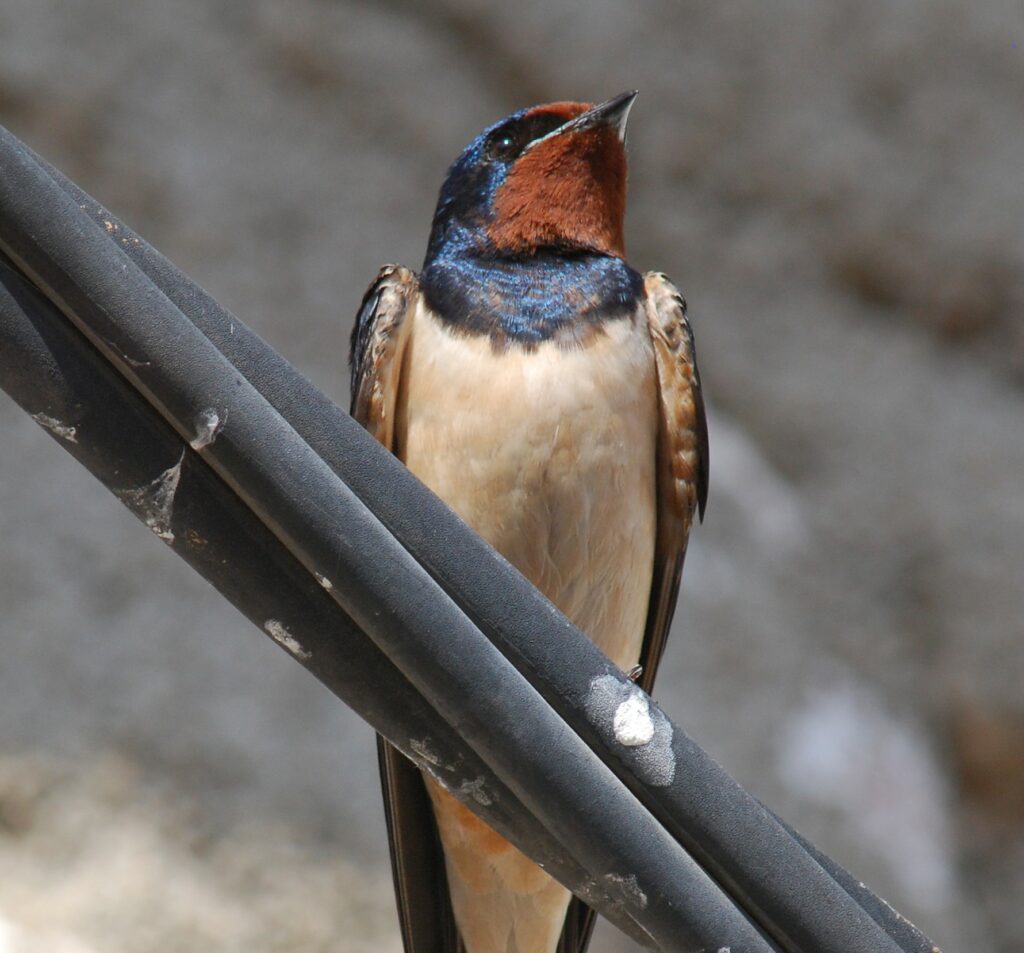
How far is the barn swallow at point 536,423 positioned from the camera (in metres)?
1.63

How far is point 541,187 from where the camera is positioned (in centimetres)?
182

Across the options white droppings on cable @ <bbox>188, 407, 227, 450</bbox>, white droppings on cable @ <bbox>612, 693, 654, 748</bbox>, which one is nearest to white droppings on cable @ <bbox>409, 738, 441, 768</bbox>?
white droppings on cable @ <bbox>612, 693, 654, 748</bbox>

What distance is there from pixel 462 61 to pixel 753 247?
2.50 ft

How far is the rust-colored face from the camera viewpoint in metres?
1.80

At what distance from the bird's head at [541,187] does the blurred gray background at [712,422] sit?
4.02ft

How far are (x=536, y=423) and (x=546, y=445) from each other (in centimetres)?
3

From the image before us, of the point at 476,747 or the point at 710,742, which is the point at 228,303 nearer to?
the point at 710,742

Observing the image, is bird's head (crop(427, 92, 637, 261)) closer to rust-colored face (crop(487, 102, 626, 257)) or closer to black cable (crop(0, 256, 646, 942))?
rust-colored face (crop(487, 102, 626, 257))

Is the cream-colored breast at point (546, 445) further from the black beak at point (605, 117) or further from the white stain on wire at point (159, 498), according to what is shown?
the white stain on wire at point (159, 498)

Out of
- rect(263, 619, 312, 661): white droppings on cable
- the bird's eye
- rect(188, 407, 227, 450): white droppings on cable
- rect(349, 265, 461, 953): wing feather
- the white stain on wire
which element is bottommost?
rect(263, 619, 312, 661): white droppings on cable

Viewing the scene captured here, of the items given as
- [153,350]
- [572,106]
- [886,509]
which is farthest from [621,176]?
[886,509]

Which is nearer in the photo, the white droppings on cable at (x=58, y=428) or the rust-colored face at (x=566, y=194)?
the white droppings on cable at (x=58, y=428)

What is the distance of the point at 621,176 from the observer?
74.2 inches

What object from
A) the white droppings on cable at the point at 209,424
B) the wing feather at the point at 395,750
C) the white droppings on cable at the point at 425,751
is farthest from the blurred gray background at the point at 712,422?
the white droppings on cable at the point at 209,424
